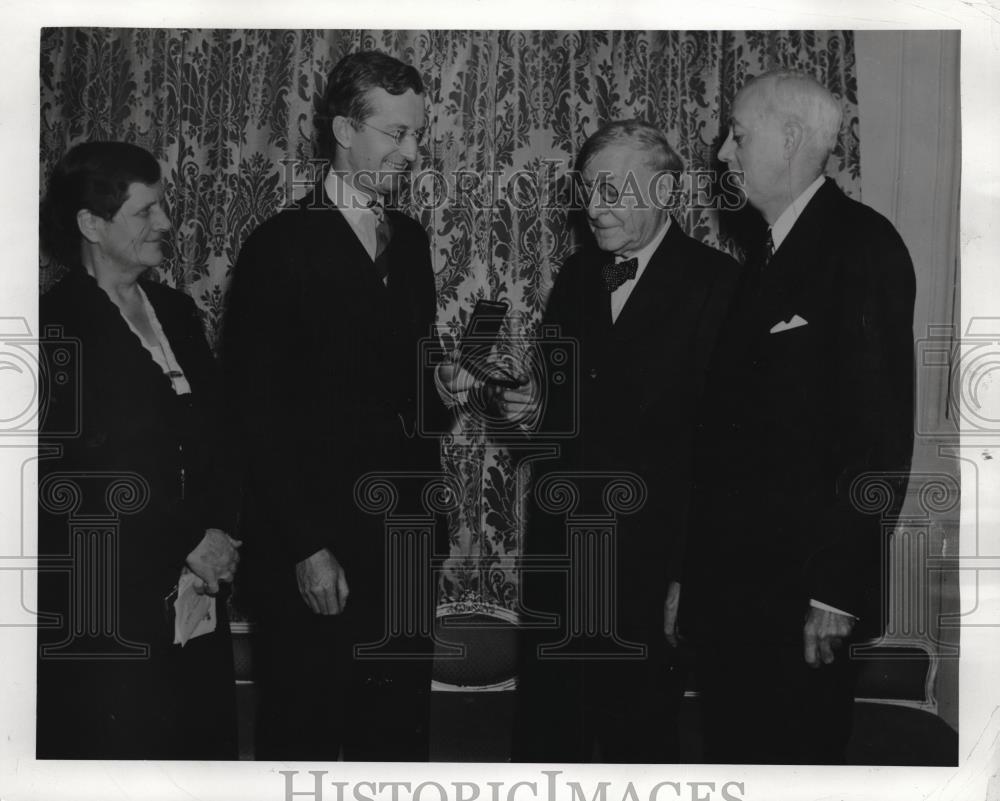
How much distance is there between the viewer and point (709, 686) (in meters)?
2.77

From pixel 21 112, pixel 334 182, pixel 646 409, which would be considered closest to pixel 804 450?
pixel 646 409

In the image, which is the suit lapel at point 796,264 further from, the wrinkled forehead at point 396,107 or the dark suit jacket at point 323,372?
the wrinkled forehead at point 396,107

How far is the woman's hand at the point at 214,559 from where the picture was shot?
279 centimetres

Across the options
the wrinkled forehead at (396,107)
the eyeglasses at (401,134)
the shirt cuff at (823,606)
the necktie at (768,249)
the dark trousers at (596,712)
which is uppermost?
the wrinkled forehead at (396,107)

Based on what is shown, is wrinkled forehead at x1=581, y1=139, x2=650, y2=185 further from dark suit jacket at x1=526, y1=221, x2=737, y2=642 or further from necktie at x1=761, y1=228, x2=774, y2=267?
necktie at x1=761, y1=228, x2=774, y2=267

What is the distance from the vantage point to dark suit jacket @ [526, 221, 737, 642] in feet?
8.98

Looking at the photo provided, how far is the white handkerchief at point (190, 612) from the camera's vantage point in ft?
9.19

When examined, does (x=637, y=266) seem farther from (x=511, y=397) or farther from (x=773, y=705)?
(x=773, y=705)

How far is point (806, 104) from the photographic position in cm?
276

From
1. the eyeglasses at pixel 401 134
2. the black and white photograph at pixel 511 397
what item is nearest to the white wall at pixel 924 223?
the black and white photograph at pixel 511 397

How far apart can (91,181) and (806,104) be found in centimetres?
194

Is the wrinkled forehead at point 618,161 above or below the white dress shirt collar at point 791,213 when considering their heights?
above

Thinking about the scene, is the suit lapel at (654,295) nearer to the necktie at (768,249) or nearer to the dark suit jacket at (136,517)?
the necktie at (768,249)

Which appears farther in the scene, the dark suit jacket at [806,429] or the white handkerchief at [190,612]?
the white handkerchief at [190,612]
